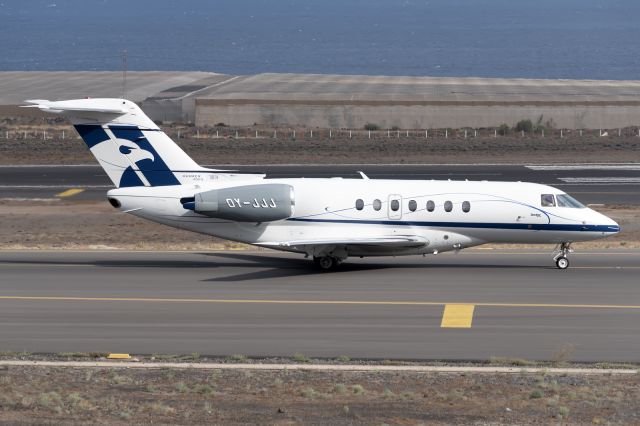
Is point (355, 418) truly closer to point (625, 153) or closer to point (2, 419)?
point (2, 419)

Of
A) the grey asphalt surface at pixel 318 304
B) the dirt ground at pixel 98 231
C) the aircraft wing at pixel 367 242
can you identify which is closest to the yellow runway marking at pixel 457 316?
the grey asphalt surface at pixel 318 304

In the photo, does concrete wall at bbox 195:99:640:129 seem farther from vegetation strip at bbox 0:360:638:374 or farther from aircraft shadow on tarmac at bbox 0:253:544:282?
vegetation strip at bbox 0:360:638:374

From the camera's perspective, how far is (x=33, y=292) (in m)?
30.7

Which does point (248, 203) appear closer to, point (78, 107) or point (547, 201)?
point (78, 107)

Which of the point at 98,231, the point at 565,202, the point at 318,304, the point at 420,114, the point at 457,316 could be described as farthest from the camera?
the point at 420,114

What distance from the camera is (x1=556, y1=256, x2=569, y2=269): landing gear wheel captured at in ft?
113

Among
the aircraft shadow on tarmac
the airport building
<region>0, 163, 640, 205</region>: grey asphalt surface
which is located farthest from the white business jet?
the airport building

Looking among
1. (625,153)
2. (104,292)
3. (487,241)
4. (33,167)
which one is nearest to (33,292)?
(104,292)

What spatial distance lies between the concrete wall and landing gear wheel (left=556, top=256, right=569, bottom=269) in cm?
5219

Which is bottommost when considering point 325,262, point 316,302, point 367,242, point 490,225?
point 316,302

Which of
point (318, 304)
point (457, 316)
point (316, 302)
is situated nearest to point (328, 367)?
point (457, 316)

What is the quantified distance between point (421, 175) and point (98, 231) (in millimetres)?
21611

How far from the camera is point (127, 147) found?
34.5 metres

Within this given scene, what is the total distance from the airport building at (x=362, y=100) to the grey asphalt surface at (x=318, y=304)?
49.9 meters
